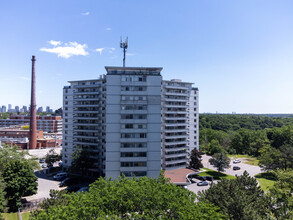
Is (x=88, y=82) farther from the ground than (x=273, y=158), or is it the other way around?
(x=88, y=82)

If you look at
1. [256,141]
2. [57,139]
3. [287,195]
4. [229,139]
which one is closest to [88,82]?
[287,195]

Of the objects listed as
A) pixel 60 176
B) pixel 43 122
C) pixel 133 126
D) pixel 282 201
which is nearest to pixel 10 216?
pixel 60 176

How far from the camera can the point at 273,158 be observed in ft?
195

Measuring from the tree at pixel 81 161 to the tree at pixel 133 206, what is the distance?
29516 millimetres

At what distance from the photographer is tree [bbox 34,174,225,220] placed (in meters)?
17.0

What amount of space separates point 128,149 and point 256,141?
75.8 meters

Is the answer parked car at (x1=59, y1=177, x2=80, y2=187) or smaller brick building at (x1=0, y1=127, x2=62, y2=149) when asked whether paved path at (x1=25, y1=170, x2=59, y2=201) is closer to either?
parked car at (x1=59, y1=177, x2=80, y2=187)

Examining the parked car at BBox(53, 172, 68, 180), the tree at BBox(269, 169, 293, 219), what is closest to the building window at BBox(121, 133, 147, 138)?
the tree at BBox(269, 169, 293, 219)

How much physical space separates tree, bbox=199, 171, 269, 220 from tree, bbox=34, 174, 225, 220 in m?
3.99

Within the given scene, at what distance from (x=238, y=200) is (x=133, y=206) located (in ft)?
44.3

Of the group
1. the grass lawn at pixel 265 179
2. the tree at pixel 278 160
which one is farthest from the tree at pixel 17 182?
the tree at pixel 278 160

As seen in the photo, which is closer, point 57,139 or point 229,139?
point 229,139

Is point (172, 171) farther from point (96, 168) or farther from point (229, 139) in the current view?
point (229, 139)

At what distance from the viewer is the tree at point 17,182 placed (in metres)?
33.7
